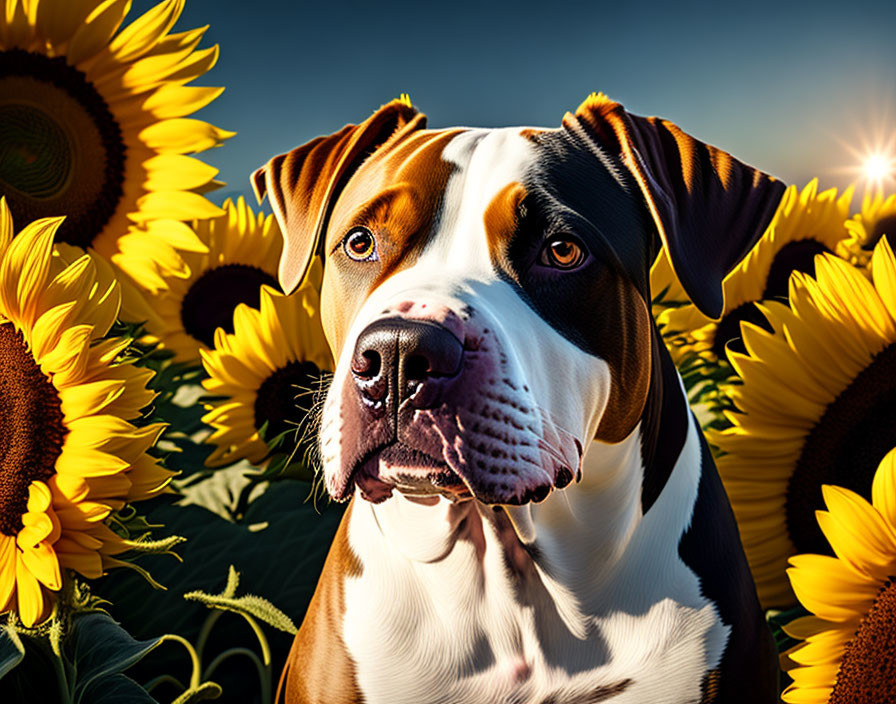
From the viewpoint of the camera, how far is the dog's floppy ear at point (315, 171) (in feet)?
5.10

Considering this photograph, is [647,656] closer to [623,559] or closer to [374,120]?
[623,559]

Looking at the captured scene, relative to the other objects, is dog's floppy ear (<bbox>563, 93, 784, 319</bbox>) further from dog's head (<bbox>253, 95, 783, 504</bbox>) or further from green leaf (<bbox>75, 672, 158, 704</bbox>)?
green leaf (<bbox>75, 672, 158, 704</bbox>)

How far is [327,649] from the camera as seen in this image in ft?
4.60

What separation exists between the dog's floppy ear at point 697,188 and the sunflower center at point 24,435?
3.12 feet

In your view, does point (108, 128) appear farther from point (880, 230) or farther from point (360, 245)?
point (880, 230)

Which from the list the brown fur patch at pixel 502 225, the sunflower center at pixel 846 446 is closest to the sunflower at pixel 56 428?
the brown fur patch at pixel 502 225

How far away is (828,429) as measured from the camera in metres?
1.66

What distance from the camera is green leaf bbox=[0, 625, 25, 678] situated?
123 cm

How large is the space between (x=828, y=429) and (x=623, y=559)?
555 millimetres

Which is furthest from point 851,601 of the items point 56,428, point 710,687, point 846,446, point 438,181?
point 56,428

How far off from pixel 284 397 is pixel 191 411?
0.27 m

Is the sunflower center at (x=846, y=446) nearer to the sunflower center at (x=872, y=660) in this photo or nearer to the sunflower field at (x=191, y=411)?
the sunflower field at (x=191, y=411)

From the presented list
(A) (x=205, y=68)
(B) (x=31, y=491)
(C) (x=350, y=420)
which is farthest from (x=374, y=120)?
(B) (x=31, y=491)

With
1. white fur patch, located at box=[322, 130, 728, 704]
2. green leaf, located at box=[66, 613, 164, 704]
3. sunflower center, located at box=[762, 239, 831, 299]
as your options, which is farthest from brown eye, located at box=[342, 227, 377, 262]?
sunflower center, located at box=[762, 239, 831, 299]
